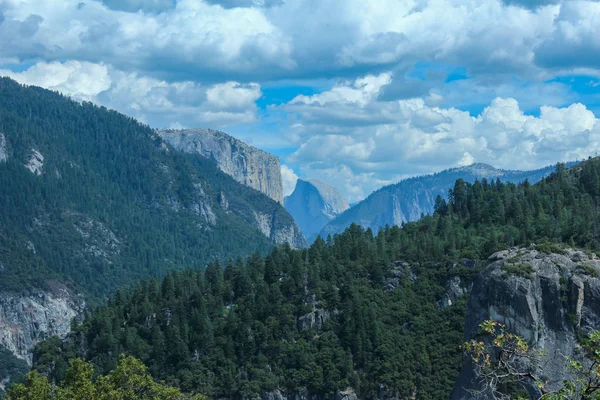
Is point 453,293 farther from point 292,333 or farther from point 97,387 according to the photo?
point 97,387

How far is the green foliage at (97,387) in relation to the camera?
68.9 m

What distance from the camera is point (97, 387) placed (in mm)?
70938

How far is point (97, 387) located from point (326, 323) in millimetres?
106392

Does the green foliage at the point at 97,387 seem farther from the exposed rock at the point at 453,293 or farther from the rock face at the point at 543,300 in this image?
the exposed rock at the point at 453,293

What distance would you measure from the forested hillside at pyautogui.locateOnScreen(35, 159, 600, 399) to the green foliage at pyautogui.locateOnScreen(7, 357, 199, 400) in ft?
275

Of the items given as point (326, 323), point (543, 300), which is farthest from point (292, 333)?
point (543, 300)

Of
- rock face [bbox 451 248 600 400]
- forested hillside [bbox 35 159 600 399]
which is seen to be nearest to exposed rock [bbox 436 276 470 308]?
forested hillside [bbox 35 159 600 399]

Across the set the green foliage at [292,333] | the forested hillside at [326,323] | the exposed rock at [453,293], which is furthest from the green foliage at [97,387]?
the exposed rock at [453,293]

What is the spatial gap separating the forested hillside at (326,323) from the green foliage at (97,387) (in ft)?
275

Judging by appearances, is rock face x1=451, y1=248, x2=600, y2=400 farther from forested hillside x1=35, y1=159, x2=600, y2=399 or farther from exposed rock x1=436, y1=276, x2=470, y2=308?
exposed rock x1=436, y1=276, x2=470, y2=308

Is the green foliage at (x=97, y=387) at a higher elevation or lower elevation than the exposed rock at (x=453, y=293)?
lower

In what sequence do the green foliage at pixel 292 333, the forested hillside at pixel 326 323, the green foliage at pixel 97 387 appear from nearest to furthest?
the green foliage at pixel 97 387
the green foliage at pixel 292 333
the forested hillside at pixel 326 323

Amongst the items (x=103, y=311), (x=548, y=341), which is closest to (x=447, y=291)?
Result: (x=548, y=341)

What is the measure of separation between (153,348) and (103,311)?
2849 centimetres
